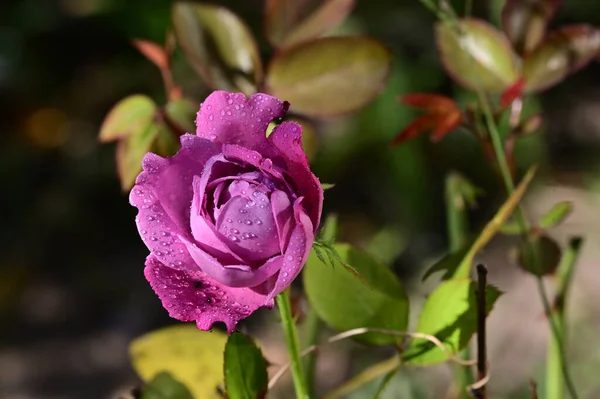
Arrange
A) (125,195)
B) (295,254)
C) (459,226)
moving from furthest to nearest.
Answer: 1. (125,195)
2. (459,226)
3. (295,254)

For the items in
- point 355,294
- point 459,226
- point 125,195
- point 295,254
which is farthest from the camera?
point 125,195

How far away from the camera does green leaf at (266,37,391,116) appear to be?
1.35 feet

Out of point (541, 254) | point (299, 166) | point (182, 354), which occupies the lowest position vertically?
point (182, 354)

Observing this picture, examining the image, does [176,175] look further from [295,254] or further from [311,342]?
[311,342]

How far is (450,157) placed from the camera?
4.60ft

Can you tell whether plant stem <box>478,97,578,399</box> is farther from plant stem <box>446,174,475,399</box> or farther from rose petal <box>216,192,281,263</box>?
rose petal <box>216,192,281,263</box>

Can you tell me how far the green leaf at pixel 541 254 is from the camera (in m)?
0.42

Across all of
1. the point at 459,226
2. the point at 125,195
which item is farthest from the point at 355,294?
the point at 125,195

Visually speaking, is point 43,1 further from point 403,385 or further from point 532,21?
point 532,21

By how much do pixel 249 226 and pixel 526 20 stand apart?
254 mm

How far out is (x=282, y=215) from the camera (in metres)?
0.27

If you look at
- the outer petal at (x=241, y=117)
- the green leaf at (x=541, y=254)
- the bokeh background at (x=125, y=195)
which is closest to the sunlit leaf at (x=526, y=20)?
the green leaf at (x=541, y=254)

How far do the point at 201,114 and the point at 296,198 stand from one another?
49 millimetres

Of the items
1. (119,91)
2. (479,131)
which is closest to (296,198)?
(479,131)
